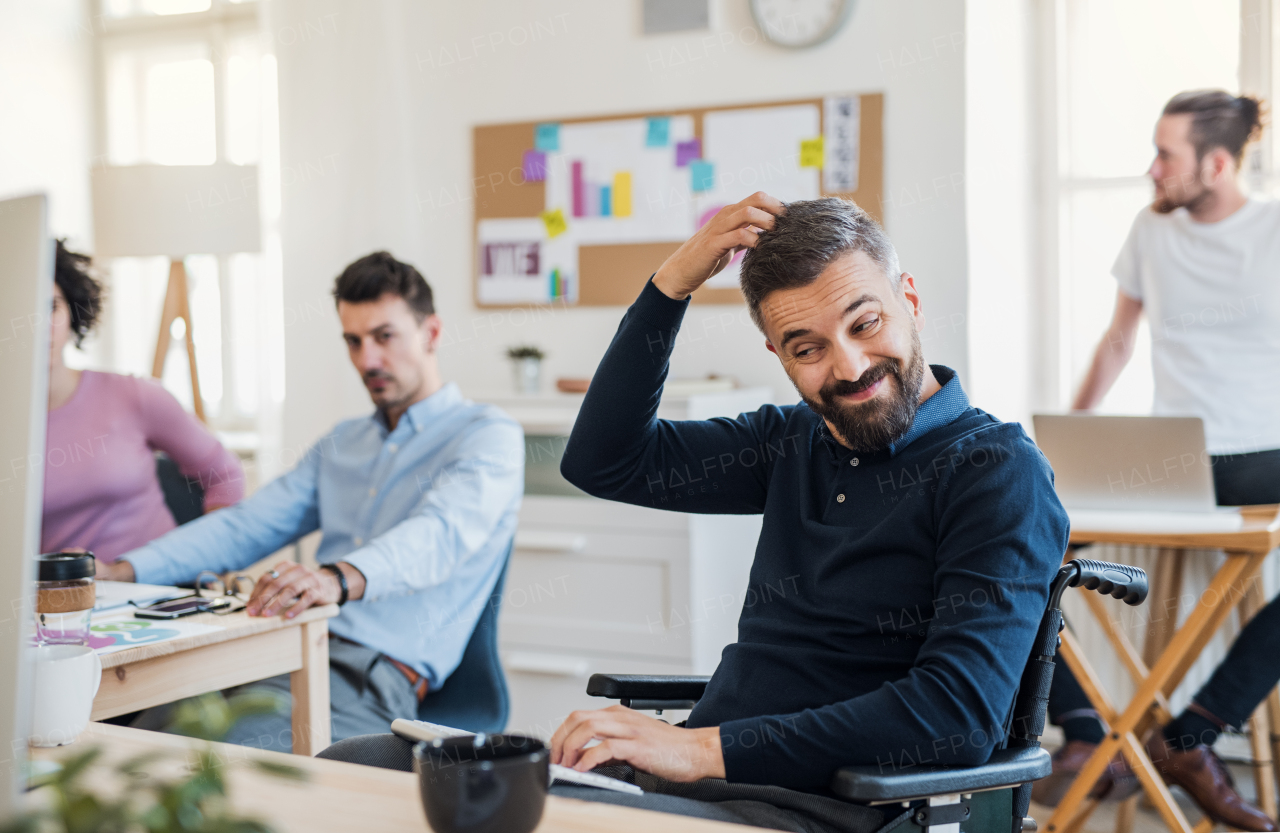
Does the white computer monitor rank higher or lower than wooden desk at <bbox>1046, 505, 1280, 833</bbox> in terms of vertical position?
higher

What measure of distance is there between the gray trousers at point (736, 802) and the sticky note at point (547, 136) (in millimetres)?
2767

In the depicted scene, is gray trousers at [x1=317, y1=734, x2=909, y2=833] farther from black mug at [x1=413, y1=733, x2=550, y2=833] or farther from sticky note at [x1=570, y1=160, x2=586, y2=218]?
sticky note at [x1=570, y1=160, x2=586, y2=218]

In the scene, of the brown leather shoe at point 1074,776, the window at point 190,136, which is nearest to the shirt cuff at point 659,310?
the brown leather shoe at point 1074,776

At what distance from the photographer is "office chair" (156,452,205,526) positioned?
2.69m

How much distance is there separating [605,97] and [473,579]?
2.06 m

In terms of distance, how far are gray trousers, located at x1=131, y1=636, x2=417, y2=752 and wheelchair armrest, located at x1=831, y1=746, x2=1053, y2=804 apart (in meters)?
1.02

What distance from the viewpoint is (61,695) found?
3.54ft

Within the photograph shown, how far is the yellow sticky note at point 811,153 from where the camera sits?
→ 3.43 metres

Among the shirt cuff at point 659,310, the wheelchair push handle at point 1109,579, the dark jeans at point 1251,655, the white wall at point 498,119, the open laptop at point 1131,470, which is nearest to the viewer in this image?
the wheelchair push handle at point 1109,579

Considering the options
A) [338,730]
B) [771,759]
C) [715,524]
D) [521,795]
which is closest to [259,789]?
[521,795]

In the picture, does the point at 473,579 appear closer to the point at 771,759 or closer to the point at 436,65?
the point at 771,759

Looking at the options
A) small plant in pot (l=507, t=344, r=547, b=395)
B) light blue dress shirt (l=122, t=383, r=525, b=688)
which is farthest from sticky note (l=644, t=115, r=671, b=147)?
light blue dress shirt (l=122, t=383, r=525, b=688)

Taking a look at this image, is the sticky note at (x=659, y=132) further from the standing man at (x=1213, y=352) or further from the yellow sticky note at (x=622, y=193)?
the standing man at (x=1213, y=352)

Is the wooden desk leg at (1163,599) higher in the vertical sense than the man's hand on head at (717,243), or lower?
lower
